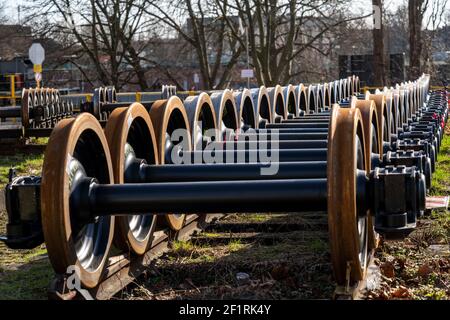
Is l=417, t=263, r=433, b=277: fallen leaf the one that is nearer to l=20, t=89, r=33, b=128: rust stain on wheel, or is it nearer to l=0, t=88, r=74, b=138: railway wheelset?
l=0, t=88, r=74, b=138: railway wheelset

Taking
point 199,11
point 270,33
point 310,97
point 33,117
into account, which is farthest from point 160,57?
point 310,97

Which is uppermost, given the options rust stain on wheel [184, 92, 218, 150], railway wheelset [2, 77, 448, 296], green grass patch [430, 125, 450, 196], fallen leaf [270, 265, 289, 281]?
rust stain on wheel [184, 92, 218, 150]

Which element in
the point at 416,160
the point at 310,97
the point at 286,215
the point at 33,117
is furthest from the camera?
the point at 33,117

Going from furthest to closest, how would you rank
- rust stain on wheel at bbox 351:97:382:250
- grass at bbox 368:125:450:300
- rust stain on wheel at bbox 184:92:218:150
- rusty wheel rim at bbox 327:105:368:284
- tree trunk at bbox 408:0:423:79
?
tree trunk at bbox 408:0:423:79 < rust stain on wheel at bbox 184:92:218:150 < rust stain on wheel at bbox 351:97:382:250 < grass at bbox 368:125:450:300 < rusty wheel rim at bbox 327:105:368:284

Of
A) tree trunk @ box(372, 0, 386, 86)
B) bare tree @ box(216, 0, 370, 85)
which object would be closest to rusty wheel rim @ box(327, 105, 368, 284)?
tree trunk @ box(372, 0, 386, 86)

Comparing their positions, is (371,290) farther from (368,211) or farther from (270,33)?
(270,33)

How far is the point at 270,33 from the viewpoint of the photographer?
1160 inches

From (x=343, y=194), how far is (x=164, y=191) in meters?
0.94

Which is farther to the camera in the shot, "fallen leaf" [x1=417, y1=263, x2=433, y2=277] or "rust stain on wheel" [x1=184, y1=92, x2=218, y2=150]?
"rust stain on wheel" [x1=184, y1=92, x2=218, y2=150]

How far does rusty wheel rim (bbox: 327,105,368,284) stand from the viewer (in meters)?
3.02

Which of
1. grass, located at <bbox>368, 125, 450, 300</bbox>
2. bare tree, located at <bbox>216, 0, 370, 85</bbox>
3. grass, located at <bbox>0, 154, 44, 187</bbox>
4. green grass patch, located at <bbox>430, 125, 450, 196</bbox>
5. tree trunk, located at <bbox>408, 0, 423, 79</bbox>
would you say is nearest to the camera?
grass, located at <bbox>368, 125, 450, 300</bbox>

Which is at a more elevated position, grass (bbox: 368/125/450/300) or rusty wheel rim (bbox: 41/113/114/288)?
rusty wheel rim (bbox: 41/113/114/288)

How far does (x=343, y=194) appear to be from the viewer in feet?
9.88

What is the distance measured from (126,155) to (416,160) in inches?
62.9
